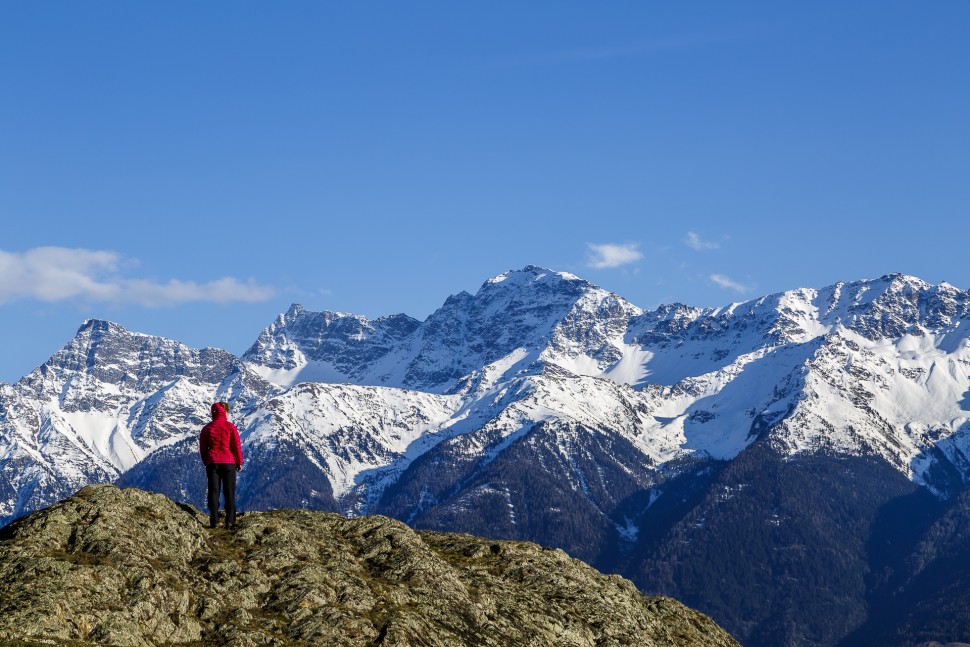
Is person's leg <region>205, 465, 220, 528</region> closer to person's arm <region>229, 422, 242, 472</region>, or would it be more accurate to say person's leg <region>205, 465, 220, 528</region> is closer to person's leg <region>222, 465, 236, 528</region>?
person's leg <region>222, 465, 236, 528</region>

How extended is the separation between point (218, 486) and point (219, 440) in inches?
90.6

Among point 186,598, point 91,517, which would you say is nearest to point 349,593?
point 186,598

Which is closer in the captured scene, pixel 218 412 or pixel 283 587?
pixel 283 587

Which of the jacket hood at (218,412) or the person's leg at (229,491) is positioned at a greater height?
the jacket hood at (218,412)

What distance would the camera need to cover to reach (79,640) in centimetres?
4675

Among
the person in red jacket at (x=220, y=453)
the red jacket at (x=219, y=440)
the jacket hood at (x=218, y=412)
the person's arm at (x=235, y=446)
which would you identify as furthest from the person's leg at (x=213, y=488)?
the jacket hood at (x=218, y=412)

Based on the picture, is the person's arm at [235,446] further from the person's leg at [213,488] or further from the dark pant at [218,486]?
the person's leg at [213,488]

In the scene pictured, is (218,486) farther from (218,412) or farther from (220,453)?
(218,412)

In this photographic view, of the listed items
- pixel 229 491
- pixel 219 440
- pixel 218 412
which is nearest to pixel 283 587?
pixel 229 491

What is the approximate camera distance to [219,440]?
193 feet

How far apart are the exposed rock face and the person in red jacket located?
1.86 m

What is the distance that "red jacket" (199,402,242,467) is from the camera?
58594 mm

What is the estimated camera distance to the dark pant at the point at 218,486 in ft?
194

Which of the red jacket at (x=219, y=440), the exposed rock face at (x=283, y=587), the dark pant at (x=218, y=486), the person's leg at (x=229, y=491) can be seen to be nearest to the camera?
the exposed rock face at (x=283, y=587)
